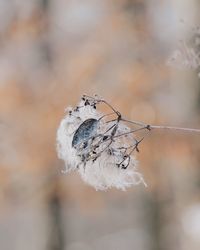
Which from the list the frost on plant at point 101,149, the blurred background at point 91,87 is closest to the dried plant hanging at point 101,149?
the frost on plant at point 101,149

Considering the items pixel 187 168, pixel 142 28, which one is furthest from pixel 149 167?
pixel 142 28

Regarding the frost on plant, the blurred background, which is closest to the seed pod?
the frost on plant

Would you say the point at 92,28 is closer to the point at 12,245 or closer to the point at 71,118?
the point at 12,245

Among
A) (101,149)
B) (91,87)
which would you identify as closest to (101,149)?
(101,149)

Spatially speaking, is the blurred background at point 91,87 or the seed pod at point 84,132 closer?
the seed pod at point 84,132

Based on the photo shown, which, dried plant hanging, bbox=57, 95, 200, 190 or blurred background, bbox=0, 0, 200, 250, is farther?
blurred background, bbox=0, 0, 200, 250

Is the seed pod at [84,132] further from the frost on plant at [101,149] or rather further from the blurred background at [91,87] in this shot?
the blurred background at [91,87]

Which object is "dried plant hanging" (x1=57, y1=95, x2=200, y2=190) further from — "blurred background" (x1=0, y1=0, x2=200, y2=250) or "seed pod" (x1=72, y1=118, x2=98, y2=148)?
"blurred background" (x1=0, y1=0, x2=200, y2=250)
